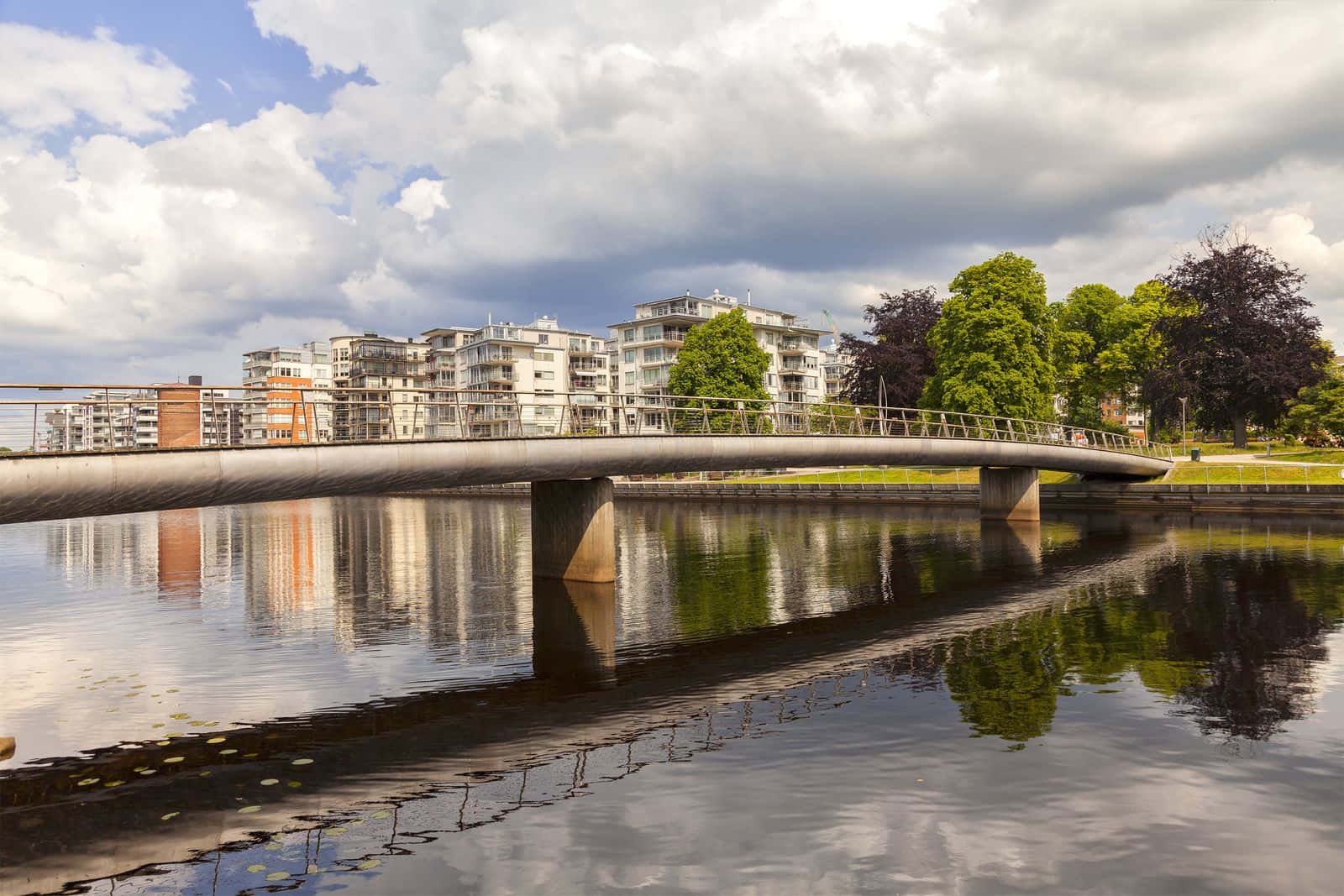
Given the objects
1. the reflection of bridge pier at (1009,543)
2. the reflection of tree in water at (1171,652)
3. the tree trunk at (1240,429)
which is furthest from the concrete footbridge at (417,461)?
the tree trunk at (1240,429)

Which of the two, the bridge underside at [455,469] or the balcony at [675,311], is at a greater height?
the balcony at [675,311]

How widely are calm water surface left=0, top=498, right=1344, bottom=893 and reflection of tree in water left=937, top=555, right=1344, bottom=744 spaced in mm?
127

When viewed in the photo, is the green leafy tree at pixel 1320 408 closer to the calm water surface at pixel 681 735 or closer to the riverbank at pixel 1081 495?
the riverbank at pixel 1081 495

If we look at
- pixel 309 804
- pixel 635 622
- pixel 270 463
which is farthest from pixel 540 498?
pixel 309 804

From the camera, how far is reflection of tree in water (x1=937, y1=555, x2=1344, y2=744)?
1611 cm

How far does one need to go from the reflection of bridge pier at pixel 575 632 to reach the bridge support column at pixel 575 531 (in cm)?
45

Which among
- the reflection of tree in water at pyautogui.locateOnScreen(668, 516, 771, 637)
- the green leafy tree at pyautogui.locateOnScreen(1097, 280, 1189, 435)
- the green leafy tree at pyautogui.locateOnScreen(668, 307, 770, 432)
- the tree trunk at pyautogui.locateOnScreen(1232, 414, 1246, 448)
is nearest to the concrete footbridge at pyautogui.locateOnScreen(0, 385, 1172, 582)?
the reflection of tree in water at pyautogui.locateOnScreen(668, 516, 771, 637)

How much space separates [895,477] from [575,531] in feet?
171

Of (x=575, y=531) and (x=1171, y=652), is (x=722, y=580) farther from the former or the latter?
(x=1171, y=652)

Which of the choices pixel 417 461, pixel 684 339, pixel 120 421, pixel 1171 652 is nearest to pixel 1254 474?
pixel 1171 652

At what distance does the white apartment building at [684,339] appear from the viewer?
137m

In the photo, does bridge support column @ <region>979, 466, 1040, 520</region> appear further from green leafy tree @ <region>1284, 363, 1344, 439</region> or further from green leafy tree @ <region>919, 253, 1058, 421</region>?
green leafy tree @ <region>1284, 363, 1344, 439</region>

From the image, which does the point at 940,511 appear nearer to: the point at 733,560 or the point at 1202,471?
the point at 1202,471

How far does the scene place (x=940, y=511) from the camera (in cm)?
6750
